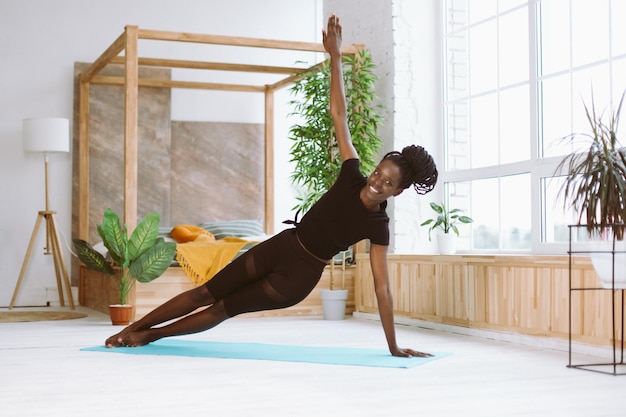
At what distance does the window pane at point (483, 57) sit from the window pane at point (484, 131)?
0.11 meters

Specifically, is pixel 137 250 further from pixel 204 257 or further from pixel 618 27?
pixel 618 27

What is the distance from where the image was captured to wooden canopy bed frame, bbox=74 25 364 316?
6582mm

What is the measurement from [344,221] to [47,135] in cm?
463

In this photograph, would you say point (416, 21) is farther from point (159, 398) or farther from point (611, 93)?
point (159, 398)

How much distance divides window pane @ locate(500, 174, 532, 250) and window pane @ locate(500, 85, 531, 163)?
6.4 inches

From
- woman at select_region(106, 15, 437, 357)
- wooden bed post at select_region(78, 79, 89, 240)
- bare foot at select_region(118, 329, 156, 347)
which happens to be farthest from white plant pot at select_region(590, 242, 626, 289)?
wooden bed post at select_region(78, 79, 89, 240)

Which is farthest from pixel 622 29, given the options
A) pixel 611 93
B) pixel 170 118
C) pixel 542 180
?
pixel 170 118

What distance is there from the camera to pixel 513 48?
6203 mm

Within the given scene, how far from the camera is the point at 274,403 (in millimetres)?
3195

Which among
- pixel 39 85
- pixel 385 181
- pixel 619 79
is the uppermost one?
pixel 39 85

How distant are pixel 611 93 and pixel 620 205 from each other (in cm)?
135

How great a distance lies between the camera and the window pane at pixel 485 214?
637 centimetres

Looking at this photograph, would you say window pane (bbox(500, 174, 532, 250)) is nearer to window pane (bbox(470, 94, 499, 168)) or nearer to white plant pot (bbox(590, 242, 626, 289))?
window pane (bbox(470, 94, 499, 168))

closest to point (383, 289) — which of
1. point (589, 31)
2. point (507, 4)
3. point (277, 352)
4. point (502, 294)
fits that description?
point (277, 352)
